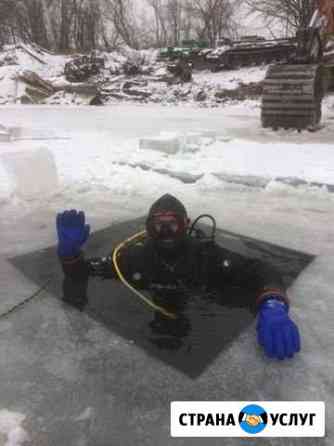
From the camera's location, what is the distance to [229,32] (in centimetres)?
2686

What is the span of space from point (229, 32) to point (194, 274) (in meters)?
28.2

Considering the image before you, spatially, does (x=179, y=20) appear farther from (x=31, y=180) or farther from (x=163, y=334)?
(x=163, y=334)

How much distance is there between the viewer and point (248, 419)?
1527mm

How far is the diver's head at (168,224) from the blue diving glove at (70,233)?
52 cm

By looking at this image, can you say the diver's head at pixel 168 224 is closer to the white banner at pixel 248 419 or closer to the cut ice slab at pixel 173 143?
the white banner at pixel 248 419

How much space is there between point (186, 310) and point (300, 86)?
20.3 feet

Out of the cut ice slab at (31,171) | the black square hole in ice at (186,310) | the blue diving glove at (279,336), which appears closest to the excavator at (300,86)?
the cut ice slab at (31,171)

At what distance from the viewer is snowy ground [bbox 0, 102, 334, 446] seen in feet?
5.13

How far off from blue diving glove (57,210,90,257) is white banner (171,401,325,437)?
121cm

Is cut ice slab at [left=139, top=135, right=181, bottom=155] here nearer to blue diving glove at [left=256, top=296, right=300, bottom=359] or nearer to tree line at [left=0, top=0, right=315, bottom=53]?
blue diving glove at [left=256, top=296, right=300, bottom=359]

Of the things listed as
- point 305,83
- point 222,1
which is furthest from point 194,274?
point 222,1

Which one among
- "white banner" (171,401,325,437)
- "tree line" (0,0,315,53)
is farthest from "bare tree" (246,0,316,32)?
"white banner" (171,401,325,437)

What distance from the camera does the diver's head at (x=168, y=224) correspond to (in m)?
2.12

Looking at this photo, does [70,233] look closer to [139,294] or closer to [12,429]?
[139,294]
